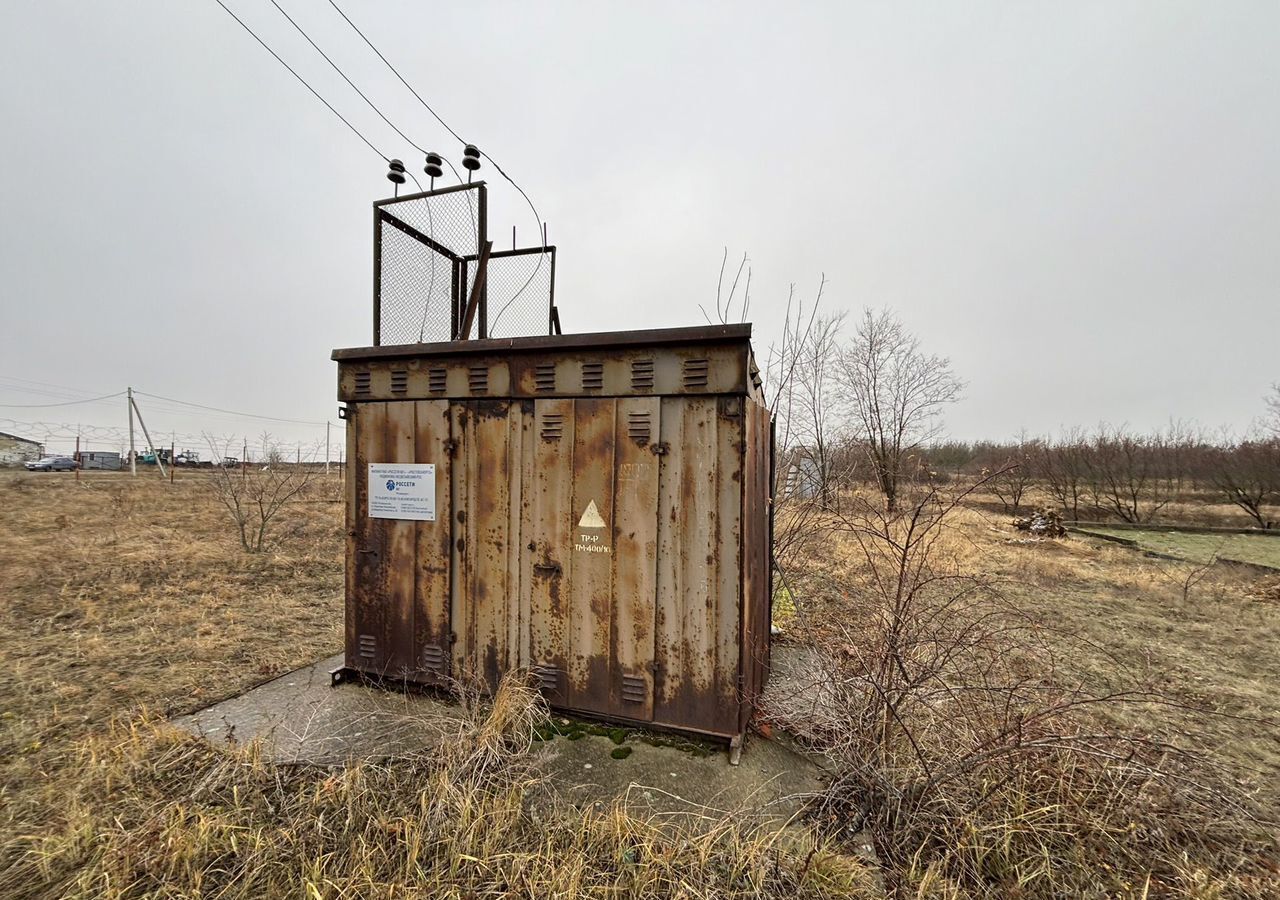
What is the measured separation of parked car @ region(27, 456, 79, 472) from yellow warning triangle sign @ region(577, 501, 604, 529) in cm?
3877

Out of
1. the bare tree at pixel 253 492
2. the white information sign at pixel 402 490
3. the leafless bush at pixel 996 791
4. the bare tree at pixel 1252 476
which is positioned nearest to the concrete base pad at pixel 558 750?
the leafless bush at pixel 996 791

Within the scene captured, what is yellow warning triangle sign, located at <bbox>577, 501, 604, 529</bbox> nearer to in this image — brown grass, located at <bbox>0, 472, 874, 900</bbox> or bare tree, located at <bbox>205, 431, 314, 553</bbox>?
brown grass, located at <bbox>0, 472, 874, 900</bbox>

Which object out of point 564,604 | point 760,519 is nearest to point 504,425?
point 564,604

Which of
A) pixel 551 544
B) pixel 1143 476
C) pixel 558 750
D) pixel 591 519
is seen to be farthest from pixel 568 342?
pixel 1143 476

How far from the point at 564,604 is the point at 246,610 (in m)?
5.13

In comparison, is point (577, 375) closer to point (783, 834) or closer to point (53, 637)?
point (783, 834)

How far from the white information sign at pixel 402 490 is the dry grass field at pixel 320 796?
1360 mm

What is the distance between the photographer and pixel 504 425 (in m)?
3.27

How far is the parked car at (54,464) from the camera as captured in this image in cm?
2753

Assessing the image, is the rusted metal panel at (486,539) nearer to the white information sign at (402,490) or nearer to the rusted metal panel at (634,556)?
the white information sign at (402,490)

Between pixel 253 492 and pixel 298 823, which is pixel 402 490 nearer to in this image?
pixel 298 823

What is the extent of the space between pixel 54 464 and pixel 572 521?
139 feet

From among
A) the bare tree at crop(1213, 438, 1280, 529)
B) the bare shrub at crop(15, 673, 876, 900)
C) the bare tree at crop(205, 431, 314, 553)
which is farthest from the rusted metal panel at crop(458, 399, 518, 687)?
the bare tree at crop(1213, 438, 1280, 529)

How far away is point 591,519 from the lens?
3066 mm
